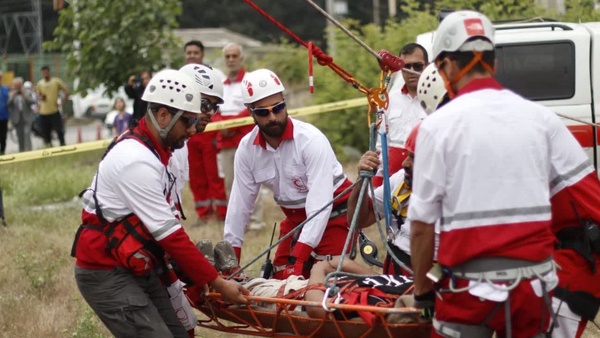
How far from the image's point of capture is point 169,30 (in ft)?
55.8

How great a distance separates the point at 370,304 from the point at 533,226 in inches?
50.5

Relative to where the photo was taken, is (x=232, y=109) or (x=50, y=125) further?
(x=50, y=125)

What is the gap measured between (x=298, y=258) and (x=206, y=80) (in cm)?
132

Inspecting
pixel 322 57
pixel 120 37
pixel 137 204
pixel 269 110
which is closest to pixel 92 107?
pixel 120 37

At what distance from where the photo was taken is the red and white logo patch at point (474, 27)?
15.1ft

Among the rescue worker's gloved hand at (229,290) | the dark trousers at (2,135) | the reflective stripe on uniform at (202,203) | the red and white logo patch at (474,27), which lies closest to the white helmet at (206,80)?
the rescue worker's gloved hand at (229,290)

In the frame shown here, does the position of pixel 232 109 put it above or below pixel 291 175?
below

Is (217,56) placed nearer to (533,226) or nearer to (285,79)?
(285,79)

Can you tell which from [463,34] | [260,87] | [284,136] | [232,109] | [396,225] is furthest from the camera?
[232,109]

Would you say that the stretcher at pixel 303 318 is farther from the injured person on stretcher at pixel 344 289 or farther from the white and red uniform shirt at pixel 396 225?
the white and red uniform shirt at pixel 396 225

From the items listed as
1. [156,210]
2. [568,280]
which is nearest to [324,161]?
[156,210]

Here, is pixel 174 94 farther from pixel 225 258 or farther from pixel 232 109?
pixel 232 109

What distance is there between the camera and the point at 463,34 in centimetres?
461

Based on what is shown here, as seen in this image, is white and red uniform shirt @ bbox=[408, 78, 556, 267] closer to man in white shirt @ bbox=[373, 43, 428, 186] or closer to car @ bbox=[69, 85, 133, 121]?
man in white shirt @ bbox=[373, 43, 428, 186]
